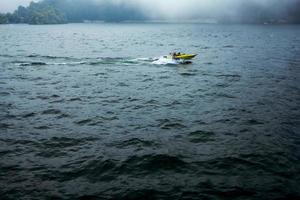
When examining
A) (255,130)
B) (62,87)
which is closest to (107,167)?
(255,130)

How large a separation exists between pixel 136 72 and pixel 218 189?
30.2m

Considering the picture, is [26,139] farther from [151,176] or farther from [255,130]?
[255,130]

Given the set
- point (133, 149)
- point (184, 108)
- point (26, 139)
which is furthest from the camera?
point (184, 108)

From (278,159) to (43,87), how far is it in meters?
25.5

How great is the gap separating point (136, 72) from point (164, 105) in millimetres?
16916

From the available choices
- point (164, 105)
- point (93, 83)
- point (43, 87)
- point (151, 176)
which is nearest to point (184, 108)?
point (164, 105)

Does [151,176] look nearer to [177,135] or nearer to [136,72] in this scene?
[177,135]

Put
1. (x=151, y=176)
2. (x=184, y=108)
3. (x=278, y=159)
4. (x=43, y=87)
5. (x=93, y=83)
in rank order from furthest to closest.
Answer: (x=93, y=83) < (x=43, y=87) < (x=184, y=108) < (x=278, y=159) < (x=151, y=176)

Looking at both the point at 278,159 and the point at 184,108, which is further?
the point at 184,108

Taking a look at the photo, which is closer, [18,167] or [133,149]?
[18,167]

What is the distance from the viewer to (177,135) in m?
19.6

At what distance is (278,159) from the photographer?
16.3m

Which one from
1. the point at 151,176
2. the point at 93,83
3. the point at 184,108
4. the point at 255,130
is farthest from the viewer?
the point at 93,83

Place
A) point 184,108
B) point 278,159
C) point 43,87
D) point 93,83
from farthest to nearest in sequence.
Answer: point 93,83, point 43,87, point 184,108, point 278,159
